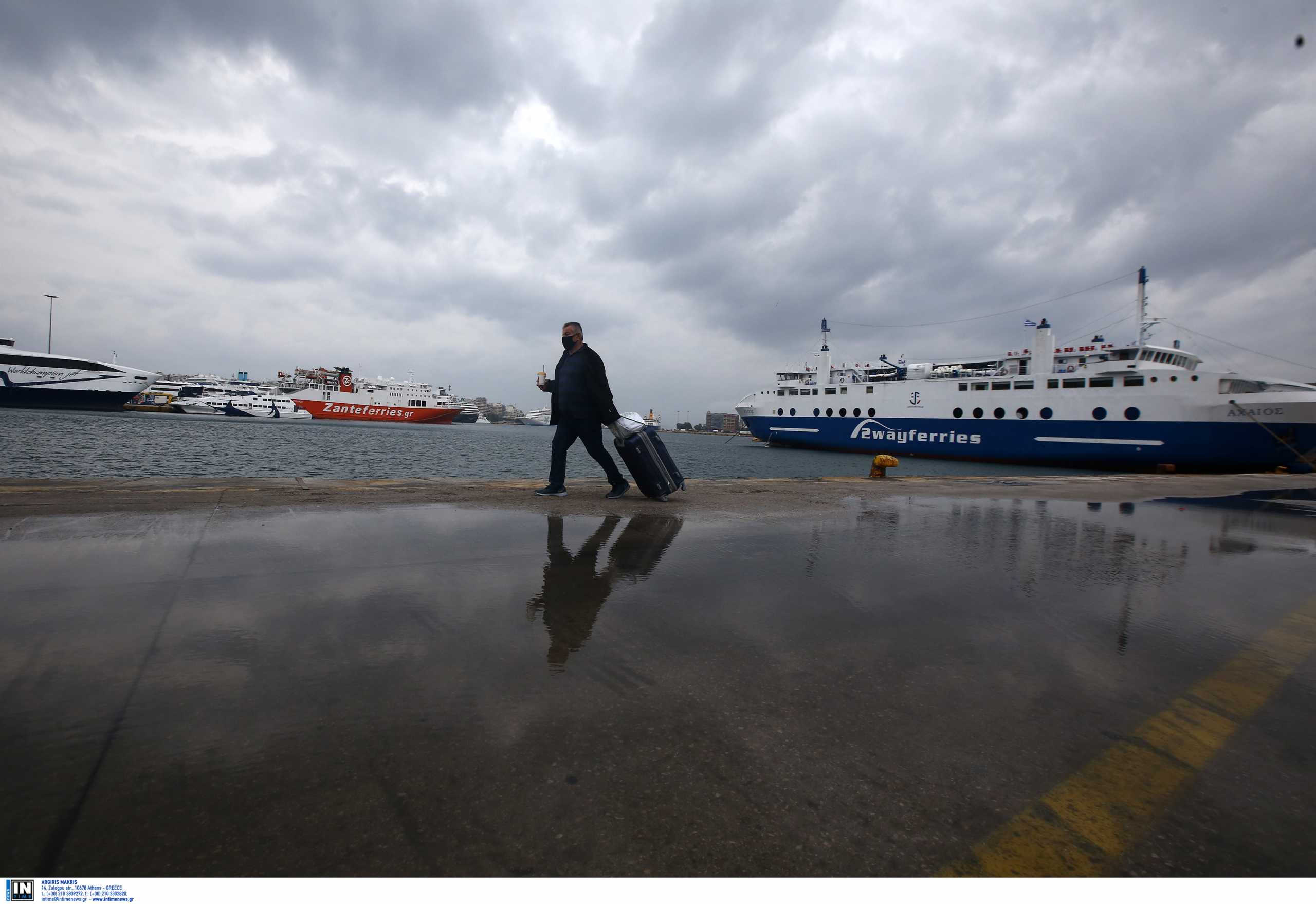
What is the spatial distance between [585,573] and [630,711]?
4.92ft

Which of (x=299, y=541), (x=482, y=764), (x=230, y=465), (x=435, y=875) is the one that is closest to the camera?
(x=435, y=875)

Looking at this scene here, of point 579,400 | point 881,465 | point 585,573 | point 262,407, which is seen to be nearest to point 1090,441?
point 881,465

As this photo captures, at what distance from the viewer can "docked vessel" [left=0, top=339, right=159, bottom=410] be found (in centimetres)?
5912

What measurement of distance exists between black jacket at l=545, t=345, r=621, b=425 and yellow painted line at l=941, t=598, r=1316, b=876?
4.64 meters

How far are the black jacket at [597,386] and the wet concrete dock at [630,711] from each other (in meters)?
2.41

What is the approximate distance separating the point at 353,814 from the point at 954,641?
6.96ft

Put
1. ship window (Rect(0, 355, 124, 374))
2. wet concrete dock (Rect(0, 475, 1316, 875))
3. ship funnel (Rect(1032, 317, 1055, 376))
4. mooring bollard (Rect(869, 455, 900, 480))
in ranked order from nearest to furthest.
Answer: wet concrete dock (Rect(0, 475, 1316, 875)), mooring bollard (Rect(869, 455, 900, 480)), ship funnel (Rect(1032, 317, 1055, 376)), ship window (Rect(0, 355, 124, 374))

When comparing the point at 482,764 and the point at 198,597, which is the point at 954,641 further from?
the point at 198,597

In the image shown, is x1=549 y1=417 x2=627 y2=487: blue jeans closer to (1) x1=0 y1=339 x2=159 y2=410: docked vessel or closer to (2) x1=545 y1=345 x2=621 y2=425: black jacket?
(2) x1=545 y1=345 x2=621 y2=425: black jacket

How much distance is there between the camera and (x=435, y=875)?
3.31 feet

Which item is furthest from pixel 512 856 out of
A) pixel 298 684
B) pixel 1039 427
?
pixel 1039 427

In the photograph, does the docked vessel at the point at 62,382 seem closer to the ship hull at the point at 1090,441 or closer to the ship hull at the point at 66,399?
the ship hull at the point at 66,399

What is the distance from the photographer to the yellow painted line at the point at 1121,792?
109 cm

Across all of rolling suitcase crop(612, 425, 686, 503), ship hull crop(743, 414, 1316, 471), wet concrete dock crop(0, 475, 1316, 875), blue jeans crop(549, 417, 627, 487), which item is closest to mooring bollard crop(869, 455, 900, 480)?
rolling suitcase crop(612, 425, 686, 503)
